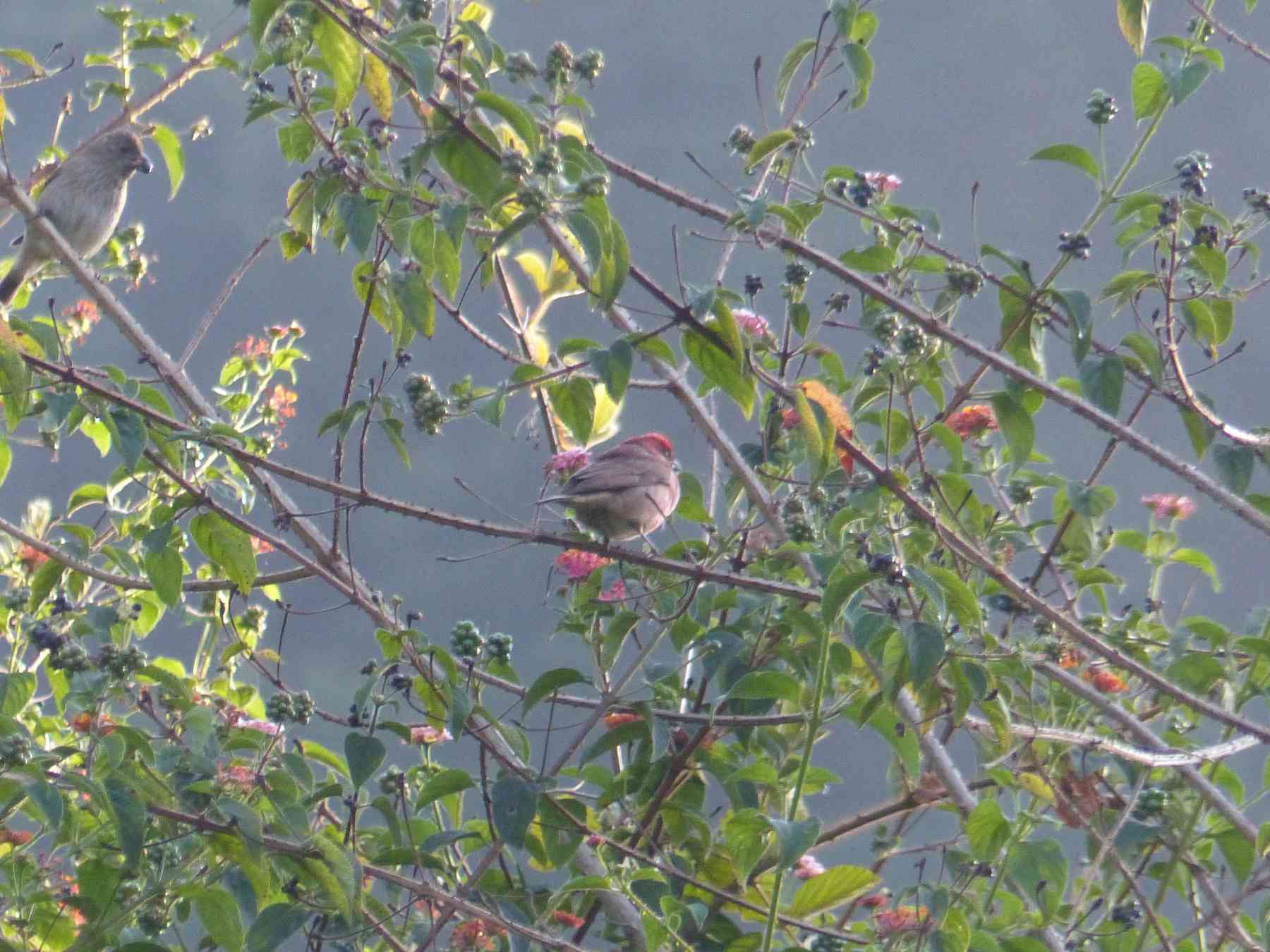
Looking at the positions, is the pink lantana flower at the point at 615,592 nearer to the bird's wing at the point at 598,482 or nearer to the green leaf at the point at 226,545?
the green leaf at the point at 226,545

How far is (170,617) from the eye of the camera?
6.15 metres

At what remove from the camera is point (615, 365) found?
106 inches

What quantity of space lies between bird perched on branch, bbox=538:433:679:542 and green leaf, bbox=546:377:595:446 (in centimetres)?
123

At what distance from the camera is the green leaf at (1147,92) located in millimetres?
2986

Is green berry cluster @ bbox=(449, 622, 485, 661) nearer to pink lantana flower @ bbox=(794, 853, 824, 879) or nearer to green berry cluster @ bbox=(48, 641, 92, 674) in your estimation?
green berry cluster @ bbox=(48, 641, 92, 674)

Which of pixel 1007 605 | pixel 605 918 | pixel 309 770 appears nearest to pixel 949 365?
pixel 1007 605

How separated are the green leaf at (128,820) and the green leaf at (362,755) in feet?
1.21

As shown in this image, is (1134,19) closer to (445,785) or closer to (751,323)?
(751,323)

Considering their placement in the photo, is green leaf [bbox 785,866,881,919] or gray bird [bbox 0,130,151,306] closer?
green leaf [bbox 785,866,881,919]

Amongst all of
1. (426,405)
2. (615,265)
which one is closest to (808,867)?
(426,405)

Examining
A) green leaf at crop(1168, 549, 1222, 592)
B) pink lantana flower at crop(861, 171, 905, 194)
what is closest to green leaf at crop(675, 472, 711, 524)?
pink lantana flower at crop(861, 171, 905, 194)

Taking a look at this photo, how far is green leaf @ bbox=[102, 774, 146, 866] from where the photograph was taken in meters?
2.59

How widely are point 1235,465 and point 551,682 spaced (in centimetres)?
144

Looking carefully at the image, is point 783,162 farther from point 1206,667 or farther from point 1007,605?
point 1206,667
